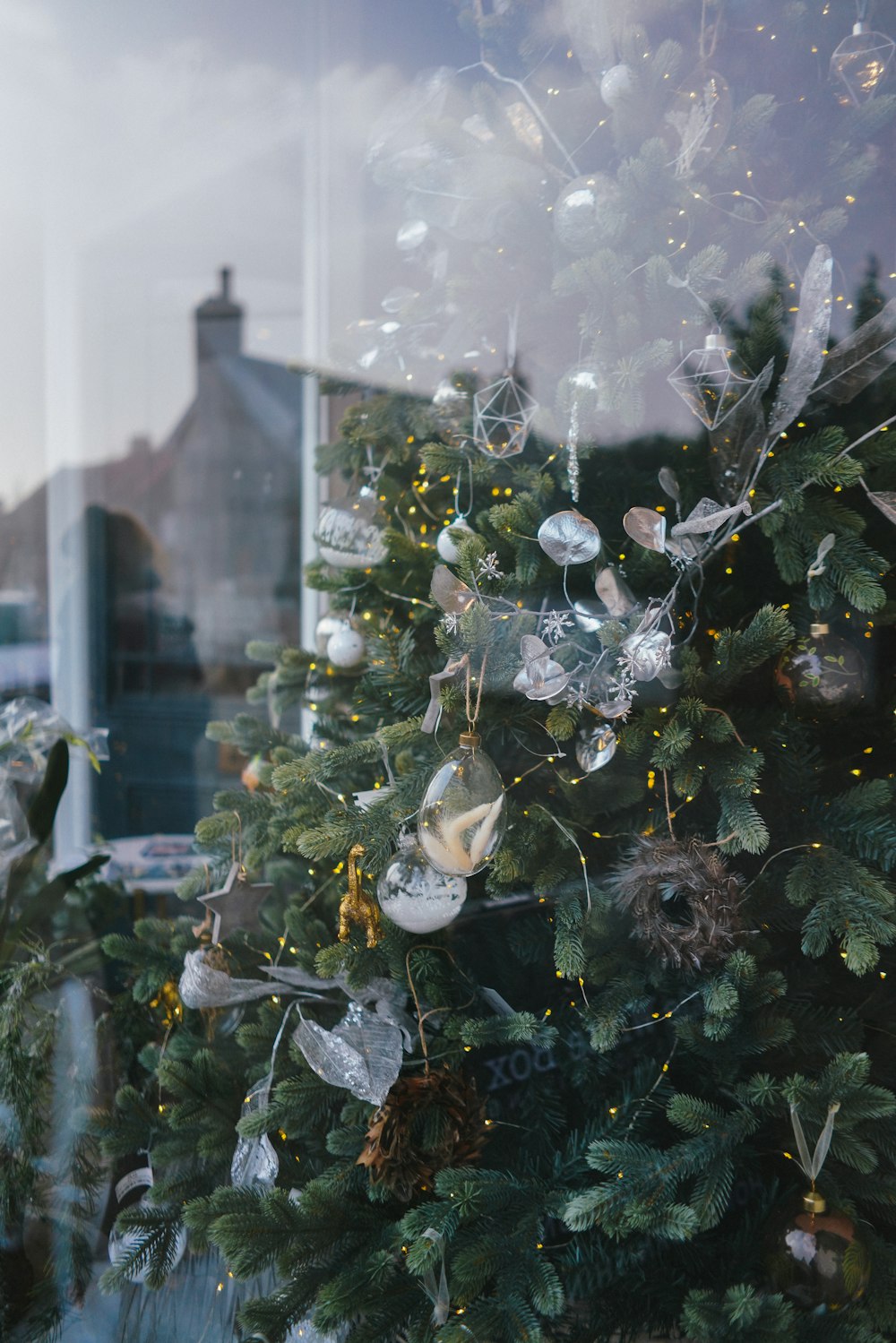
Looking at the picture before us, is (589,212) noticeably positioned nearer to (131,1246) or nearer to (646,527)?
(646,527)

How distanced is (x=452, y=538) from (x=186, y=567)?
0.98m

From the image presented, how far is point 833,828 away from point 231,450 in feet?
4.18

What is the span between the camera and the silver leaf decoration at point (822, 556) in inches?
26.9

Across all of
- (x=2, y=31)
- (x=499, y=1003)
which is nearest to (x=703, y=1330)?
(x=499, y=1003)

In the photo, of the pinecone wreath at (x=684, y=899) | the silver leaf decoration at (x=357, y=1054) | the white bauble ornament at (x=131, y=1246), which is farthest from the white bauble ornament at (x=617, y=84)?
the white bauble ornament at (x=131, y=1246)

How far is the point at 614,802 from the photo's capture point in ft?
2.56

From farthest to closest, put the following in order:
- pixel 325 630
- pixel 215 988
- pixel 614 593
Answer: pixel 325 630, pixel 215 988, pixel 614 593

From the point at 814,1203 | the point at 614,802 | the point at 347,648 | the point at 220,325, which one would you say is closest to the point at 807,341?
the point at 614,802

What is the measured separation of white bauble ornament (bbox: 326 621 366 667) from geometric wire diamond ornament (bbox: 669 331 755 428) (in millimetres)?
393

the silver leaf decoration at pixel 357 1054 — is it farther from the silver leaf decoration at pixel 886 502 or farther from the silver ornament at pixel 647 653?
the silver leaf decoration at pixel 886 502

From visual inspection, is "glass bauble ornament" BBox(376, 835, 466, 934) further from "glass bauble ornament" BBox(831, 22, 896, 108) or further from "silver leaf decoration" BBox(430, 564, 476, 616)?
"glass bauble ornament" BBox(831, 22, 896, 108)

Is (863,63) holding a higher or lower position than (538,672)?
higher

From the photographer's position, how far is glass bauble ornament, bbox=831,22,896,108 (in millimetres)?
782

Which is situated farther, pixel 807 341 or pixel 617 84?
pixel 617 84
